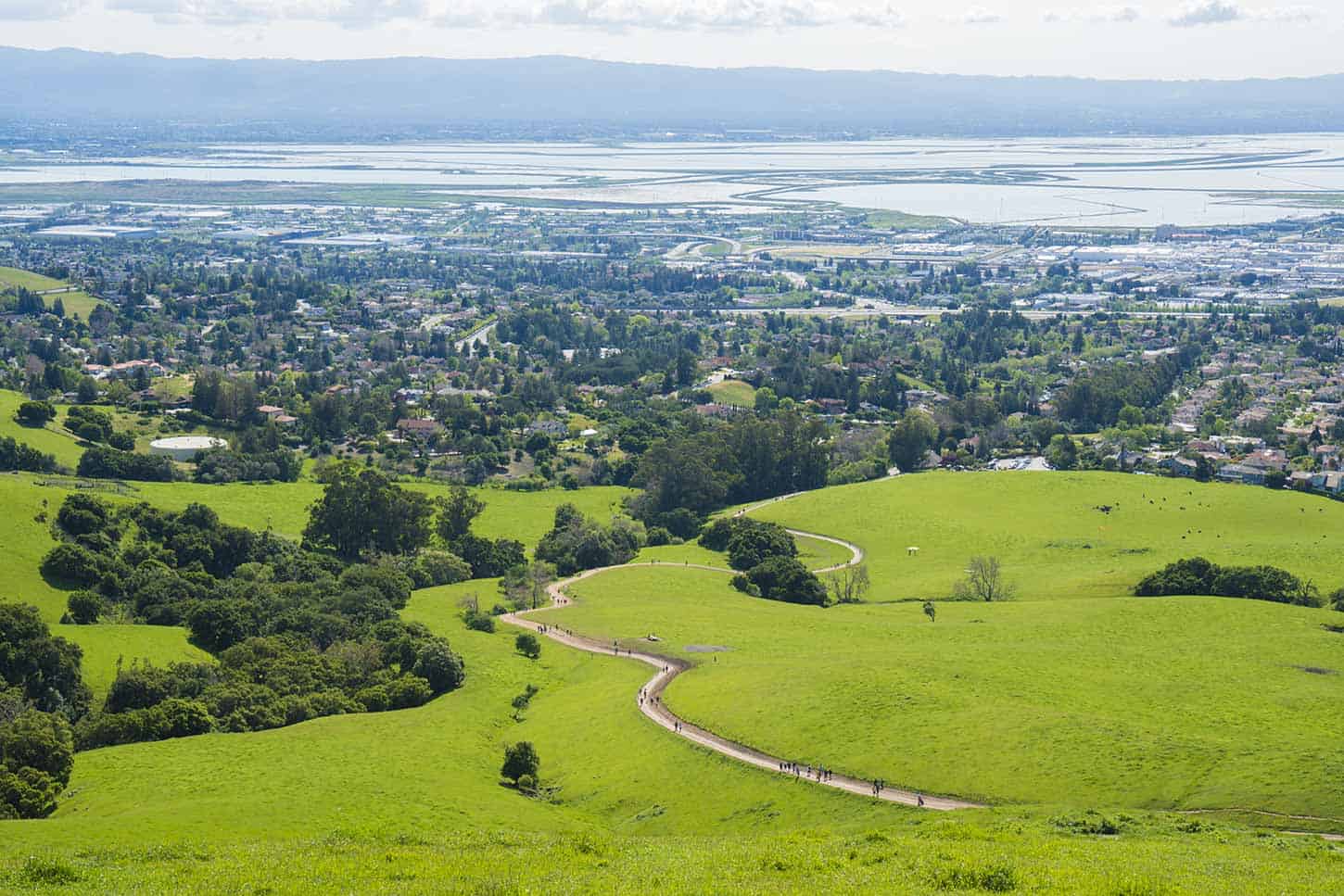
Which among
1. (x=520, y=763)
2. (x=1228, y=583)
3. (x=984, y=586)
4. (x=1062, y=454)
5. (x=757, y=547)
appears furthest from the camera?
(x=1062, y=454)

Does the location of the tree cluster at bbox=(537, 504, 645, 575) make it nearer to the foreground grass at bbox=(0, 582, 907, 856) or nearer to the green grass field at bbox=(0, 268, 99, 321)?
the foreground grass at bbox=(0, 582, 907, 856)

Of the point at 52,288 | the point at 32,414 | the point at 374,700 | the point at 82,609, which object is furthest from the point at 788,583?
the point at 52,288

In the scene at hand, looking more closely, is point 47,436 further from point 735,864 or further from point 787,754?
point 735,864

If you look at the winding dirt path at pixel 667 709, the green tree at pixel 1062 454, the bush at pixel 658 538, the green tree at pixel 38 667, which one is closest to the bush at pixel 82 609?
the green tree at pixel 38 667

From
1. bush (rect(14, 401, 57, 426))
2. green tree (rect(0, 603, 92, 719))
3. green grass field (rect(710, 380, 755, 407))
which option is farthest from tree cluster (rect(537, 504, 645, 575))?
green grass field (rect(710, 380, 755, 407))

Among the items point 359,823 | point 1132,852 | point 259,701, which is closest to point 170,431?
point 259,701

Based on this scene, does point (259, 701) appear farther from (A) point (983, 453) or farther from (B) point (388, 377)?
(B) point (388, 377)
